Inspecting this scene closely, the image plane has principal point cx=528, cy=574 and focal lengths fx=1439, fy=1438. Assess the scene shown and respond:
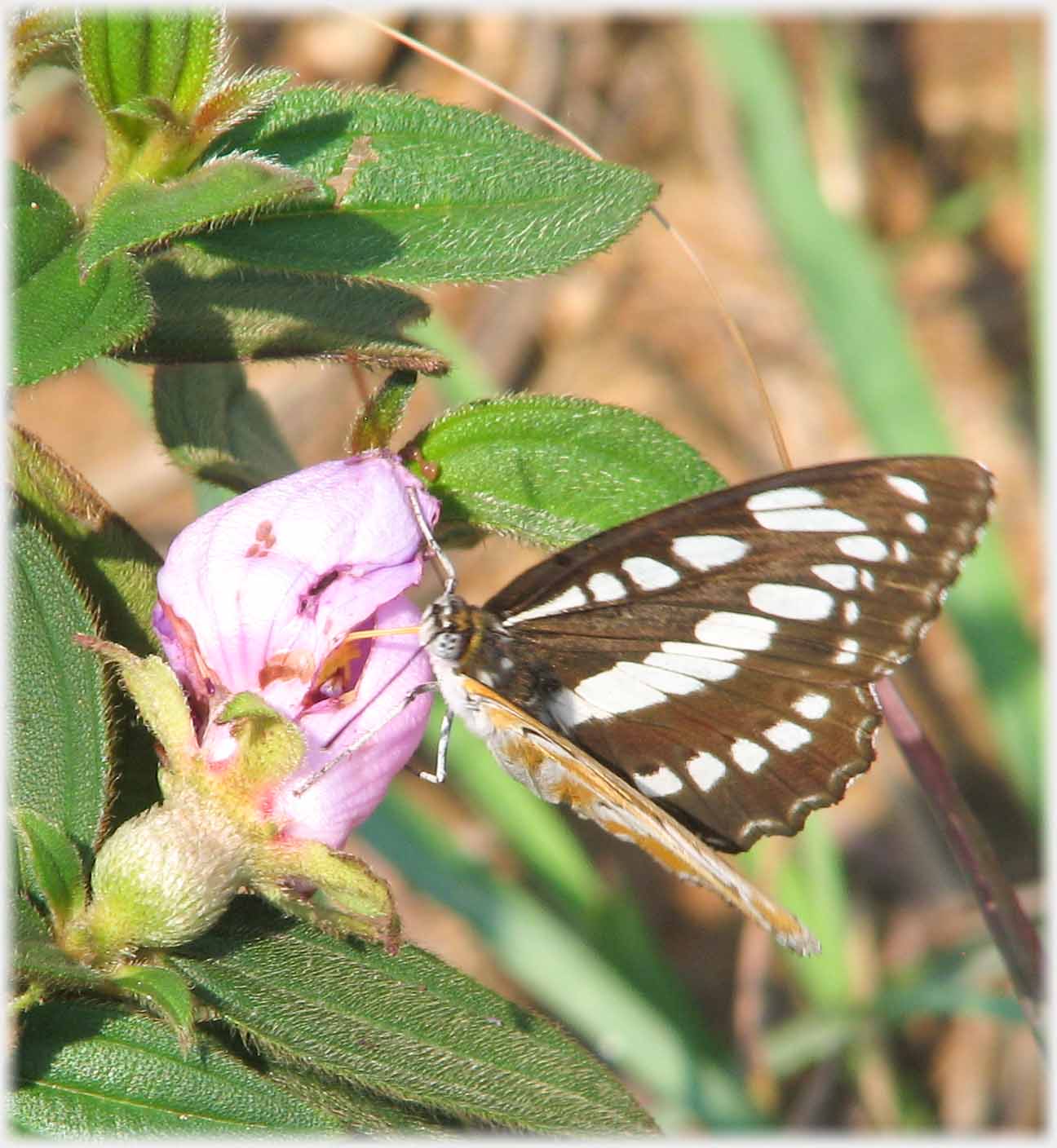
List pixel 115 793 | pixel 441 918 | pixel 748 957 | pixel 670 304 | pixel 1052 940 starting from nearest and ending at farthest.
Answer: pixel 115 793
pixel 1052 940
pixel 748 957
pixel 441 918
pixel 670 304

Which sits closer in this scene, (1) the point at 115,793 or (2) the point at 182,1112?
(2) the point at 182,1112

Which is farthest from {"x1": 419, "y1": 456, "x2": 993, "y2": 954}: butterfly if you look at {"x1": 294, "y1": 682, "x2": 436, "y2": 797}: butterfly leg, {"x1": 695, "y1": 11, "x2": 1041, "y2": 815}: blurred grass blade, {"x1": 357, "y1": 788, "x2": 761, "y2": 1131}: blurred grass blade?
{"x1": 695, "y1": 11, "x2": 1041, "y2": 815}: blurred grass blade

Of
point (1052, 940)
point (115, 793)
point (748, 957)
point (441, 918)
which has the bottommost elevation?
point (441, 918)

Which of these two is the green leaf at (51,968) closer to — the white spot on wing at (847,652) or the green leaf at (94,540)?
the green leaf at (94,540)

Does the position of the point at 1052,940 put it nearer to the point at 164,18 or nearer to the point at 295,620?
the point at 295,620

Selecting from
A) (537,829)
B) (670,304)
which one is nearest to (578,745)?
(537,829)

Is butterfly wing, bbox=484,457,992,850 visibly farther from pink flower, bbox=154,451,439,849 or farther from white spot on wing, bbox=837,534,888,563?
pink flower, bbox=154,451,439,849
